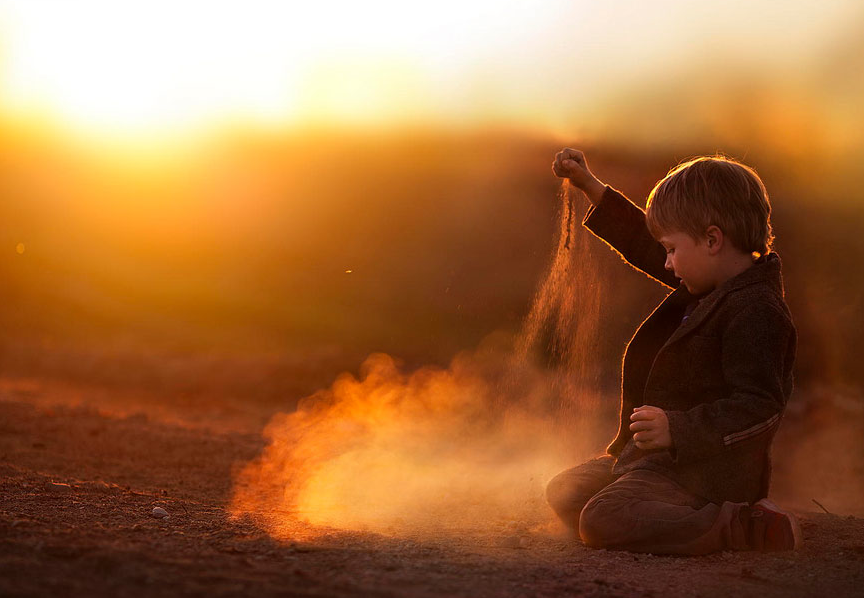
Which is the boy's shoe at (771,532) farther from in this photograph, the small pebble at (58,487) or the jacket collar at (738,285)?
the small pebble at (58,487)

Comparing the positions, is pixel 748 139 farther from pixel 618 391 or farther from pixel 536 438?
pixel 536 438

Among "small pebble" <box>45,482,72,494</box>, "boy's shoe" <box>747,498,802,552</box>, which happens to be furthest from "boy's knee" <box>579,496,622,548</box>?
"small pebble" <box>45,482,72,494</box>

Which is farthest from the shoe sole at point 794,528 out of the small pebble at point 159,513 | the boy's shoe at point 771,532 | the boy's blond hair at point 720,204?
the small pebble at point 159,513

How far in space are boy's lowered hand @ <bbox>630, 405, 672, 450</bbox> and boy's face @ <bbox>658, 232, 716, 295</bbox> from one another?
0.54 meters

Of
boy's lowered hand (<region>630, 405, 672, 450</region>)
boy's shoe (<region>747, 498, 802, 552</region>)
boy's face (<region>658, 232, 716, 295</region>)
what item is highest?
boy's face (<region>658, 232, 716, 295</region>)

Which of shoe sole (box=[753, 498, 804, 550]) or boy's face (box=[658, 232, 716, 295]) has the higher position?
boy's face (box=[658, 232, 716, 295])

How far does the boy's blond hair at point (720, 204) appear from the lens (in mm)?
3244

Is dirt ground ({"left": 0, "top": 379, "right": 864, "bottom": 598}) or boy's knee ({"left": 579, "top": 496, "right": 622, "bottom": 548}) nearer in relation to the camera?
dirt ground ({"left": 0, "top": 379, "right": 864, "bottom": 598})

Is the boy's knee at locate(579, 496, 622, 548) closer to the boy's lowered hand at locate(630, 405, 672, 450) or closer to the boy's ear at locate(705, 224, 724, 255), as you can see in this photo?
the boy's lowered hand at locate(630, 405, 672, 450)

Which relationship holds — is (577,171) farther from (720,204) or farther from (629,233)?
(720,204)

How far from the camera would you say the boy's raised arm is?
395cm

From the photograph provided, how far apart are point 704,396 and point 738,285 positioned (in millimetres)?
424

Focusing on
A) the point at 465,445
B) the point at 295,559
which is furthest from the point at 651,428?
the point at 465,445

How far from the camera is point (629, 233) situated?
157 inches
